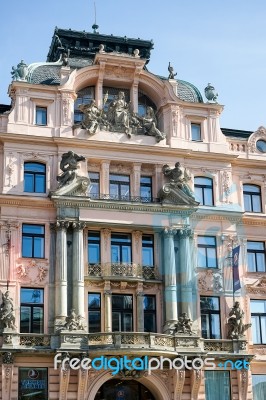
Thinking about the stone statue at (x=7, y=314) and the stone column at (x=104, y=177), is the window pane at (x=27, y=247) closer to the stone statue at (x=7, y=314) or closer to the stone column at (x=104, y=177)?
the stone statue at (x=7, y=314)

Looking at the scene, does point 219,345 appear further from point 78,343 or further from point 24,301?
point 24,301

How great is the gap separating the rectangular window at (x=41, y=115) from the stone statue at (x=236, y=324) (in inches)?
568

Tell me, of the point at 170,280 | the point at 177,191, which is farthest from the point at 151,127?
the point at 170,280

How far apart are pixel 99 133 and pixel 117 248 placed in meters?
6.59

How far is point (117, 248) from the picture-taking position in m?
40.5

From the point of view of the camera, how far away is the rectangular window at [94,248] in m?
39.9

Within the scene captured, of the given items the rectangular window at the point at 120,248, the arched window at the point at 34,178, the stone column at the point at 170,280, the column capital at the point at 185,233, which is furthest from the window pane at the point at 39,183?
the column capital at the point at 185,233

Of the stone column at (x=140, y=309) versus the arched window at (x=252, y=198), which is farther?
the arched window at (x=252, y=198)

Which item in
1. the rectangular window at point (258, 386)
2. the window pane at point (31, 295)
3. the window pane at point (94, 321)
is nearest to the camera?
the window pane at point (31, 295)

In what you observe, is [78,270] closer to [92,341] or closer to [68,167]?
[92,341]

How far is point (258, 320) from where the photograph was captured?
1641 inches

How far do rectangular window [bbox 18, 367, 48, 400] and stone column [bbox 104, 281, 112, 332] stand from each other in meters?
3.87

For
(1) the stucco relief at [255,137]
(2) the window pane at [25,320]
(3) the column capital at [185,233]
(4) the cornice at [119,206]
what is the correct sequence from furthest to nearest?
1. (1) the stucco relief at [255,137]
2. (3) the column capital at [185,233]
3. (4) the cornice at [119,206]
4. (2) the window pane at [25,320]

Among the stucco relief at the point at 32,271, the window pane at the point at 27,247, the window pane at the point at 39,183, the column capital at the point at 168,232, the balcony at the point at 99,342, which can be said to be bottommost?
the balcony at the point at 99,342
